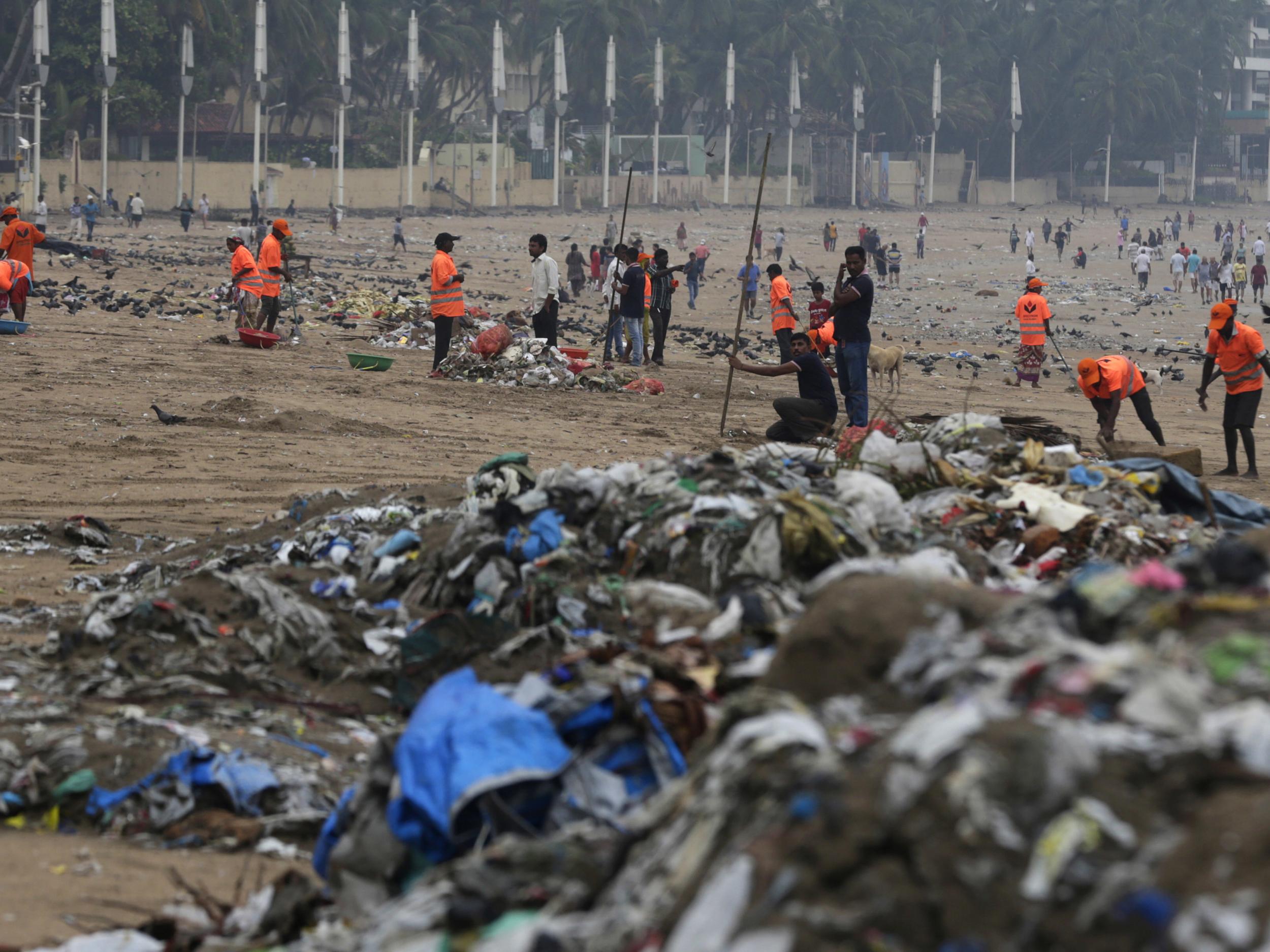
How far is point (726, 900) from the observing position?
2824mm

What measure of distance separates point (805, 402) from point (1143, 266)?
1161 inches

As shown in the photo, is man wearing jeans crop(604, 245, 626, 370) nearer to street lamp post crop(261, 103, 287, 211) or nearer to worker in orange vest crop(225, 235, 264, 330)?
worker in orange vest crop(225, 235, 264, 330)

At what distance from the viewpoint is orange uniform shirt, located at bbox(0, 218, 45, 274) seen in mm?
16234

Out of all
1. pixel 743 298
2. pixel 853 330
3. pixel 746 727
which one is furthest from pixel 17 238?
pixel 746 727

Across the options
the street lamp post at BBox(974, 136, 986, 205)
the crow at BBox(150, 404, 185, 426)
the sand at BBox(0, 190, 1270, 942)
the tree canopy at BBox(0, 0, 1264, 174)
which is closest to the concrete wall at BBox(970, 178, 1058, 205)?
the street lamp post at BBox(974, 136, 986, 205)

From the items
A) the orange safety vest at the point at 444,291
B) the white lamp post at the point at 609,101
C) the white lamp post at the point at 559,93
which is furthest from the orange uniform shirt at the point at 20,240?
the white lamp post at the point at 559,93

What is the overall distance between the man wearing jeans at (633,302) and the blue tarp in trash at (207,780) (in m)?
11.9

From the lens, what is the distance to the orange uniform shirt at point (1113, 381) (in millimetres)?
10742

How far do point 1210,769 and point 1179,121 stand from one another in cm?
8586

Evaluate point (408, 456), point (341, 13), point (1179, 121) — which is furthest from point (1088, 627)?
point (1179, 121)

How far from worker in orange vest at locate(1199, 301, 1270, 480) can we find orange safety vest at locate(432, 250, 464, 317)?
7.30 meters

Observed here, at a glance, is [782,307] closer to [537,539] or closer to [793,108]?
[537,539]

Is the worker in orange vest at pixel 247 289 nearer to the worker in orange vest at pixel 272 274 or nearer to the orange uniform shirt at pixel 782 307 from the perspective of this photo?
the worker in orange vest at pixel 272 274

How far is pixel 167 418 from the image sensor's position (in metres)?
11.9
